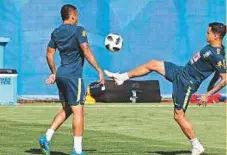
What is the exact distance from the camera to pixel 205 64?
11.9 m

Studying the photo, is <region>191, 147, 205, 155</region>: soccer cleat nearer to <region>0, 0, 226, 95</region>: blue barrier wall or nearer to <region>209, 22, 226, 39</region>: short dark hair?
<region>209, 22, 226, 39</region>: short dark hair

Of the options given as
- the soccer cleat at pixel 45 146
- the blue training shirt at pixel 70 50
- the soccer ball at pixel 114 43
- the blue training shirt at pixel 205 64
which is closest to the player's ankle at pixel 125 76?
the blue training shirt at pixel 205 64

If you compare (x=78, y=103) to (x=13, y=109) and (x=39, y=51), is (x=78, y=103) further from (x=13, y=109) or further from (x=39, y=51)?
(x=39, y=51)

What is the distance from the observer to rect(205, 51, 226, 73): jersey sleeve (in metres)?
11.6

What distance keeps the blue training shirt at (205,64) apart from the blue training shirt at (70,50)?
67.5 inches

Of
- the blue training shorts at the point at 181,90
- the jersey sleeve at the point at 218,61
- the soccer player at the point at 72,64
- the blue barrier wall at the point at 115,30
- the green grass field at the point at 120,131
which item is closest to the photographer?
the soccer player at the point at 72,64

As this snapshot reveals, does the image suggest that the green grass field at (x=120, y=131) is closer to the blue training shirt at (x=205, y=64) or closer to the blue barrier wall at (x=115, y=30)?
the blue training shirt at (x=205, y=64)

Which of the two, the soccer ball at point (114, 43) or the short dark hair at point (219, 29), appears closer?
the short dark hair at point (219, 29)

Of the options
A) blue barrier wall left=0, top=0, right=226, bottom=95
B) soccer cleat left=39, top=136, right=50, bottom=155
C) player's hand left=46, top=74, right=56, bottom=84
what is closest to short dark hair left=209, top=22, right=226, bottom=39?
player's hand left=46, top=74, right=56, bottom=84

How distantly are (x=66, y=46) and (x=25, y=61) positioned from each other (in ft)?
57.5

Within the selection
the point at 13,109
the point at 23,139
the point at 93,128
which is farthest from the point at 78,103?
the point at 13,109

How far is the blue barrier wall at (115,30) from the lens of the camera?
2866 centimetres

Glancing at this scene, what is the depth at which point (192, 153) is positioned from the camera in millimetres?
11875

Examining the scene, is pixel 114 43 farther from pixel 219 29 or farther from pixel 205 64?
pixel 219 29
